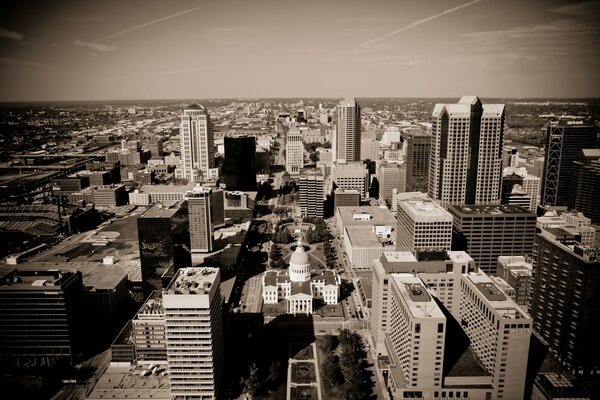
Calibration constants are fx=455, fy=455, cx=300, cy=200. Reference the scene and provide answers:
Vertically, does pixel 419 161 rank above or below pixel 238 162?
above

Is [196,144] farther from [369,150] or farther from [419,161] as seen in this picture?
[419,161]

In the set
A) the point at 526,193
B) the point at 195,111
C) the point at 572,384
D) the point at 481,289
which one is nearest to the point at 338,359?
the point at 481,289

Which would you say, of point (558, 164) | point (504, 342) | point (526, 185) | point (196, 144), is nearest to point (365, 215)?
point (526, 185)

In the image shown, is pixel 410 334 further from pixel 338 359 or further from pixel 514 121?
pixel 514 121

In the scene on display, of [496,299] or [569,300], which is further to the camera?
[569,300]

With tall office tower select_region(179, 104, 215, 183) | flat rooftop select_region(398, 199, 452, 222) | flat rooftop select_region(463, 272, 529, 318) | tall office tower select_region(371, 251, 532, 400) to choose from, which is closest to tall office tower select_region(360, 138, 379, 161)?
tall office tower select_region(179, 104, 215, 183)
